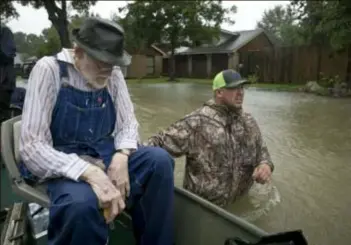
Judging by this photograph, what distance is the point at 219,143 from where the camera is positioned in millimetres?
2750

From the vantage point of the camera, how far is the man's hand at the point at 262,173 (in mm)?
2650

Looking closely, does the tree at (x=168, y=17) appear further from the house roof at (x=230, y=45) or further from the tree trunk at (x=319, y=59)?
the tree trunk at (x=319, y=59)

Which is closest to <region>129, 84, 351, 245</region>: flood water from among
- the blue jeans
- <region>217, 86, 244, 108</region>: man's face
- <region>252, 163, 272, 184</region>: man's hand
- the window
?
<region>252, 163, 272, 184</region>: man's hand

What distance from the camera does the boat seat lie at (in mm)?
1774

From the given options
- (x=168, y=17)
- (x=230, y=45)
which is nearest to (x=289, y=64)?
(x=230, y=45)

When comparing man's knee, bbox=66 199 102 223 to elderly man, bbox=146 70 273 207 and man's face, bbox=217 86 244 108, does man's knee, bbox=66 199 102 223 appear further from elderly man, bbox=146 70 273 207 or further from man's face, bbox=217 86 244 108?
man's face, bbox=217 86 244 108

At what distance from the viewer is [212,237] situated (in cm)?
188

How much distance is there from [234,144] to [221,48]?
122 inches

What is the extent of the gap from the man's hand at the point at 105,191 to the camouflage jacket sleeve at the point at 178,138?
3.43 feet

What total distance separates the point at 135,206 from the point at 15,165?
22.5 inches

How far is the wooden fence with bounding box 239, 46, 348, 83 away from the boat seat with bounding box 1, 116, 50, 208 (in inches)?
127

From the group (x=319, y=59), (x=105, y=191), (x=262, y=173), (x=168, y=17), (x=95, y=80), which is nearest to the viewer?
(x=105, y=191)

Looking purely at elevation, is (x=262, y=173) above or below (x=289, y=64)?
below

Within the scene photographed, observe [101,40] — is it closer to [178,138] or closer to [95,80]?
[95,80]
